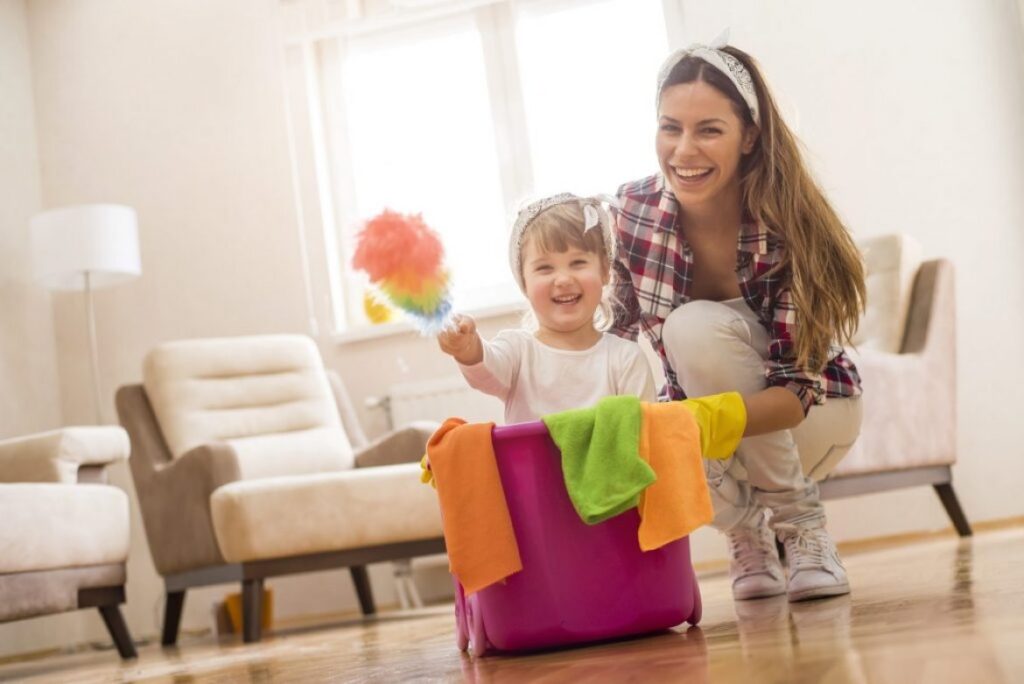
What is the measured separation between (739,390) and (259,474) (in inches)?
91.4

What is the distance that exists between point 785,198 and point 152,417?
8.37 feet

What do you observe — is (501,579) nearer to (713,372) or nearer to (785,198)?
(713,372)

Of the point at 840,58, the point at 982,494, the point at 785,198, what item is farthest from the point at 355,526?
the point at 840,58

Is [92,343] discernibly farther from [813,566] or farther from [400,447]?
[813,566]

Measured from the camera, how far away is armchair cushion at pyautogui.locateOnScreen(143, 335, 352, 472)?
3.66 metres

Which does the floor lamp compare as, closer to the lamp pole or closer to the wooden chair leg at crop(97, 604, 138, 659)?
the lamp pole

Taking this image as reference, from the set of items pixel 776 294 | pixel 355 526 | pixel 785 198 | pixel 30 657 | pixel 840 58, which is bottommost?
pixel 30 657

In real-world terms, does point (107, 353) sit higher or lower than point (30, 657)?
higher

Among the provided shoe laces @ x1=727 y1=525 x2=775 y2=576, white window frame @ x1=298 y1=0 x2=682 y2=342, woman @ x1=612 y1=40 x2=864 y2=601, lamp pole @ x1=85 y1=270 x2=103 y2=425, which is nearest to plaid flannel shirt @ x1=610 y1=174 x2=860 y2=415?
woman @ x1=612 y1=40 x2=864 y2=601

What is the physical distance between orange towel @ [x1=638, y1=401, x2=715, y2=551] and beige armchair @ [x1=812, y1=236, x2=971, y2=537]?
1.90 m

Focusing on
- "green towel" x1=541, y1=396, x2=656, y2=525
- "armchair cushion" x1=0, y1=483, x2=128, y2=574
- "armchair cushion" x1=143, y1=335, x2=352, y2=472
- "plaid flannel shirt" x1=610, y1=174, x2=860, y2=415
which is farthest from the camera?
"armchair cushion" x1=143, y1=335, x2=352, y2=472

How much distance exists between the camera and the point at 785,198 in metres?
1.58

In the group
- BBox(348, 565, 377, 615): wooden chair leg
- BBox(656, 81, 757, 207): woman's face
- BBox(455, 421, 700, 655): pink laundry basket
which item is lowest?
BBox(348, 565, 377, 615): wooden chair leg

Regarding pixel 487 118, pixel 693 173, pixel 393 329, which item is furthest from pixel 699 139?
pixel 487 118
